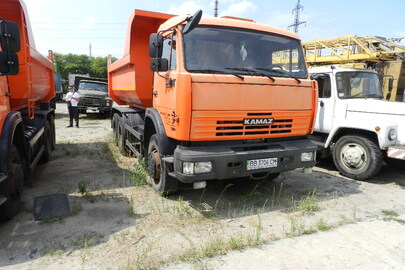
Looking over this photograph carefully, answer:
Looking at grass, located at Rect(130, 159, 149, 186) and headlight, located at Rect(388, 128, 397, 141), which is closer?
grass, located at Rect(130, 159, 149, 186)

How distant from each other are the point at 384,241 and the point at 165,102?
3370mm

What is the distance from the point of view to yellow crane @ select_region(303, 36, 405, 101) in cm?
886

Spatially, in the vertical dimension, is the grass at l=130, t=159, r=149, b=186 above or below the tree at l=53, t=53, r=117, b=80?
below

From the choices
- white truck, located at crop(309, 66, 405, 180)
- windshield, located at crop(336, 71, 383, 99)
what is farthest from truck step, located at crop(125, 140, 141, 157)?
windshield, located at crop(336, 71, 383, 99)

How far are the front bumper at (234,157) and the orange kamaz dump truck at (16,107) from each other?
2043 millimetres

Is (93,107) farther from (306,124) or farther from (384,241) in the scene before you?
(384,241)

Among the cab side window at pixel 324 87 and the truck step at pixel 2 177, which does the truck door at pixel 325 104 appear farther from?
the truck step at pixel 2 177

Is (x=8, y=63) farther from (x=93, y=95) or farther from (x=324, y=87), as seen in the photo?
(x=93, y=95)

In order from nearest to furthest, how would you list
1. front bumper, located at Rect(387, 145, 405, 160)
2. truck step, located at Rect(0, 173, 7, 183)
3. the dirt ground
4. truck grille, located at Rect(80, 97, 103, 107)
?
the dirt ground
truck step, located at Rect(0, 173, 7, 183)
front bumper, located at Rect(387, 145, 405, 160)
truck grille, located at Rect(80, 97, 103, 107)

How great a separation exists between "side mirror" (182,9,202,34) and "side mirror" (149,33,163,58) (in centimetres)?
44

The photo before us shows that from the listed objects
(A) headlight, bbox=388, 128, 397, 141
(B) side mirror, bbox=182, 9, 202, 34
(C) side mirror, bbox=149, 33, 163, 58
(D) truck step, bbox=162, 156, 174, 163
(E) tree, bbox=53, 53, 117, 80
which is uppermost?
(E) tree, bbox=53, 53, 117, 80

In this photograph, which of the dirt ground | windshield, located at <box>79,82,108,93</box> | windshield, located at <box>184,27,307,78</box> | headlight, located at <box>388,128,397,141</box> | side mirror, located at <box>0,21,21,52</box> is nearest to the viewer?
the dirt ground

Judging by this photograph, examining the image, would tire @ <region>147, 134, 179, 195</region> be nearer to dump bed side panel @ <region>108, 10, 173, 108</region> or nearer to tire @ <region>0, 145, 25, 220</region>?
dump bed side panel @ <region>108, 10, 173, 108</region>

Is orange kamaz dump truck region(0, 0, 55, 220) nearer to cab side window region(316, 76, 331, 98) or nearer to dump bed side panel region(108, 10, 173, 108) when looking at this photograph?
dump bed side panel region(108, 10, 173, 108)
